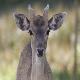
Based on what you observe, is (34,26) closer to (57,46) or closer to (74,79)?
(74,79)

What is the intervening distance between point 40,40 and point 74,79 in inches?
144

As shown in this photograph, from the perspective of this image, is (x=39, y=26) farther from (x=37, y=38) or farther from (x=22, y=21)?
(x=22, y=21)

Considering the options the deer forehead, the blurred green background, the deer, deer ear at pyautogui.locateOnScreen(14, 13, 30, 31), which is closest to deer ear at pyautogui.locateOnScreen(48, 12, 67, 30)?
the deer

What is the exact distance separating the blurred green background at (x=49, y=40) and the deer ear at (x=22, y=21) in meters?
4.28

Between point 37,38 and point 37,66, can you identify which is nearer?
point 37,38

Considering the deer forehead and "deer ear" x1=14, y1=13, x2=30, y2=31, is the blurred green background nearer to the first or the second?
"deer ear" x1=14, y1=13, x2=30, y2=31

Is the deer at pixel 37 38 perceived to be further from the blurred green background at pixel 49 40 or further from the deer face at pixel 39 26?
the blurred green background at pixel 49 40

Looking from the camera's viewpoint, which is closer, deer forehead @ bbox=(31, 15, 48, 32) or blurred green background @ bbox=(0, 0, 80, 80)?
deer forehead @ bbox=(31, 15, 48, 32)

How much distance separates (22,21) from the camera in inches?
380

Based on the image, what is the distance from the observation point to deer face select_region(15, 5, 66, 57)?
9227 millimetres

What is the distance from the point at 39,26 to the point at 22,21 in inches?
14.4

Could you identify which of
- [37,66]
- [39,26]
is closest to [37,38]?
[39,26]

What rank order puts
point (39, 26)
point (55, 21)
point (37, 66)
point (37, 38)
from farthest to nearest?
point (55, 21)
point (37, 66)
point (39, 26)
point (37, 38)

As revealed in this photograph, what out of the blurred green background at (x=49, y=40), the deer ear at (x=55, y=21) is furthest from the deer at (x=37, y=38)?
the blurred green background at (x=49, y=40)
